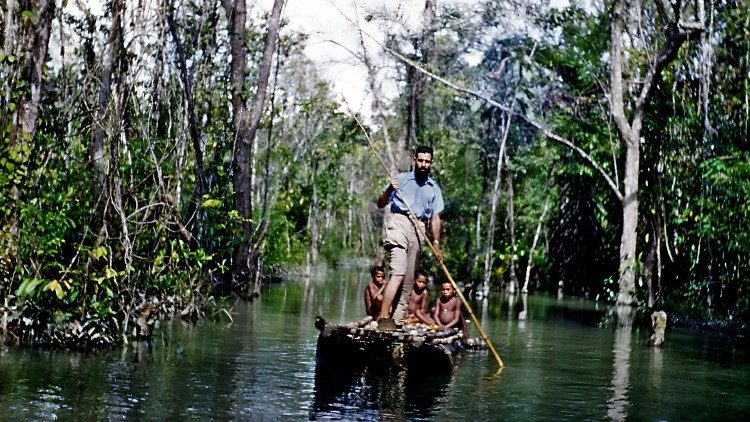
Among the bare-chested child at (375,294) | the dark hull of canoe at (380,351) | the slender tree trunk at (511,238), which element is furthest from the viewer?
the slender tree trunk at (511,238)

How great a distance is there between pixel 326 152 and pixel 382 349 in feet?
104

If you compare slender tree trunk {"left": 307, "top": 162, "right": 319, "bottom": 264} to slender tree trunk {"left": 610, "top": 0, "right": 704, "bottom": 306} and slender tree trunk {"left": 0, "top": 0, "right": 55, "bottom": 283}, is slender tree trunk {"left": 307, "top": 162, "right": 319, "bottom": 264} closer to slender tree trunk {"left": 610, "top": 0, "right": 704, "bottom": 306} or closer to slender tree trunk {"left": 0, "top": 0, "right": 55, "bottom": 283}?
slender tree trunk {"left": 610, "top": 0, "right": 704, "bottom": 306}

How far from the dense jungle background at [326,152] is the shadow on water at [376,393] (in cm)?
314

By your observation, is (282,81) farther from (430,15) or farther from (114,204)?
(114,204)

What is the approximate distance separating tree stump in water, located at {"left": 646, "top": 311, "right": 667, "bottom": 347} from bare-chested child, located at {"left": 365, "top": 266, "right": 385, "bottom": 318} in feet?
A: 16.0

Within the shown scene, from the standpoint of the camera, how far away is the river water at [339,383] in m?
9.24

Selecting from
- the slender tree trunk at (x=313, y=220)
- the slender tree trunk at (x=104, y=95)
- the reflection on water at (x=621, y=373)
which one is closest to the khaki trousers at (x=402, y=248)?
the reflection on water at (x=621, y=373)

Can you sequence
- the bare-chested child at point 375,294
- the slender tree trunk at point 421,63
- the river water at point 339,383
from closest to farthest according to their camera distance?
the river water at point 339,383, the bare-chested child at point 375,294, the slender tree trunk at point 421,63

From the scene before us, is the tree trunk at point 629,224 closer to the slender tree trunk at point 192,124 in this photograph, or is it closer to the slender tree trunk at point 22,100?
the slender tree trunk at point 192,124

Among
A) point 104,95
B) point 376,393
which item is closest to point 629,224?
point 104,95

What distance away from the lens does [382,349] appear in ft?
38.3

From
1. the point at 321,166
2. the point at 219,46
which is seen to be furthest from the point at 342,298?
the point at 321,166

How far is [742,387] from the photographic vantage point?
39.8 ft

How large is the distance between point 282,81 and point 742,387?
28942mm
